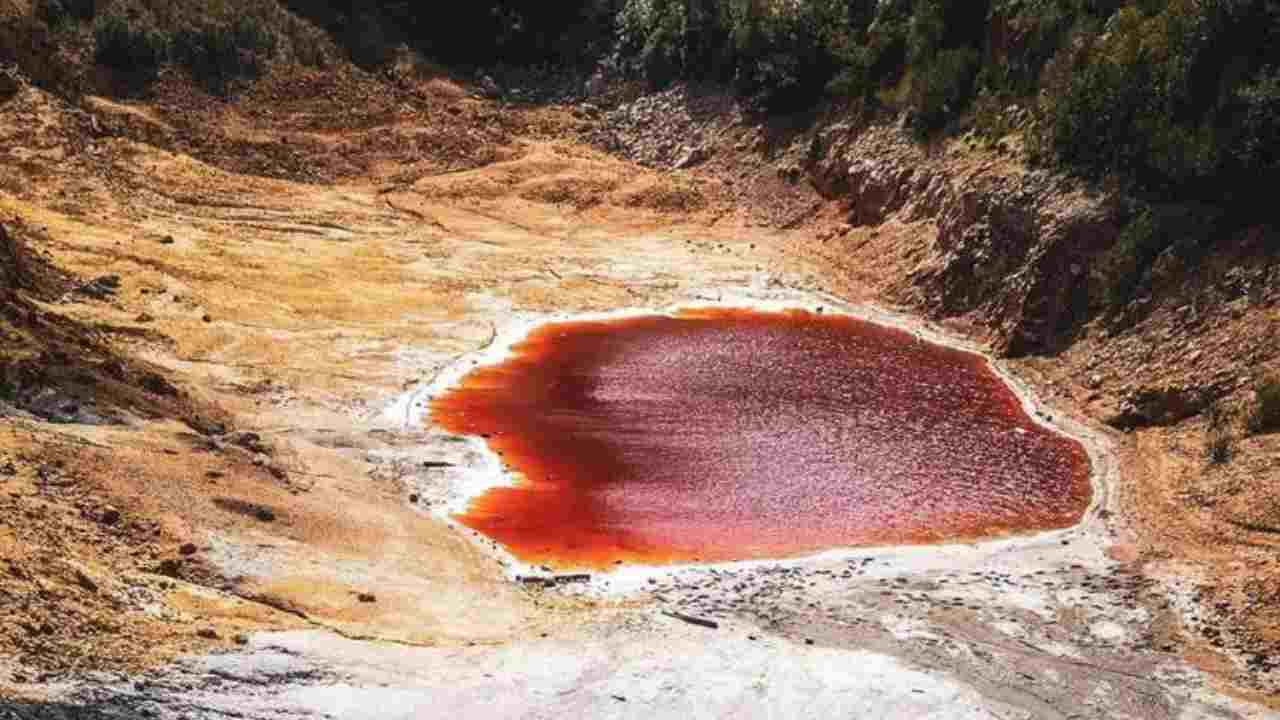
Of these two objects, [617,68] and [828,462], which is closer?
[828,462]

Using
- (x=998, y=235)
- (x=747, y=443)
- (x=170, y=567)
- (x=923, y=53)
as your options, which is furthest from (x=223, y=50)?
(x=170, y=567)

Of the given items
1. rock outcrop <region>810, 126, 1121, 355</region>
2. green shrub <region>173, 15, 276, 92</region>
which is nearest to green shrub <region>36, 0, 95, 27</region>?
green shrub <region>173, 15, 276, 92</region>

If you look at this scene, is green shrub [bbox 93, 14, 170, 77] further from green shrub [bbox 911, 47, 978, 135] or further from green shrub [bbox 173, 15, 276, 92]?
green shrub [bbox 911, 47, 978, 135]

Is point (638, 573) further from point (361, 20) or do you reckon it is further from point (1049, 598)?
point (361, 20)

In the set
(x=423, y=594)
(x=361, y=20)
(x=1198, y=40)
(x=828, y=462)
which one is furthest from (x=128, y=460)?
(x=361, y=20)

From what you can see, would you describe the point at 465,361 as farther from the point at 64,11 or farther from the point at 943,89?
the point at 64,11

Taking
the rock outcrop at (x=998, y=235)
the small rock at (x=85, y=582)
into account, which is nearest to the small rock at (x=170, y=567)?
the small rock at (x=85, y=582)
